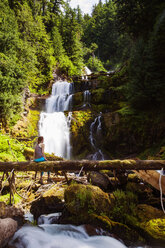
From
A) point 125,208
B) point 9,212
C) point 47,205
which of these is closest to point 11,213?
point 9,212

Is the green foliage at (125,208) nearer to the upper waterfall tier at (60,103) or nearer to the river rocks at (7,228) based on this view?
the river rocks at (7,228)

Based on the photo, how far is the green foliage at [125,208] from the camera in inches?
142

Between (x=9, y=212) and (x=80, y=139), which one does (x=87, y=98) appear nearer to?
(x=80, y=139)

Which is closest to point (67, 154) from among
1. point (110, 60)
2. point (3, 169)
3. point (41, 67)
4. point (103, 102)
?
point (103, 102)

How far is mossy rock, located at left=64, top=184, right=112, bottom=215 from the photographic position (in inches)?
148

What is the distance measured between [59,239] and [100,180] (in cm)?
204

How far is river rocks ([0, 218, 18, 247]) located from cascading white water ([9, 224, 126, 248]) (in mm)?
183

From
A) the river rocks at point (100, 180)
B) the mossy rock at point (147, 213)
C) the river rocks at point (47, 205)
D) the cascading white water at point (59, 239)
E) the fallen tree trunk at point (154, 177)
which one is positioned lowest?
the cascading white water at point (59, 239)

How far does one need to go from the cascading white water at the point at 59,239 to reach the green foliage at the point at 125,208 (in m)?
0.50

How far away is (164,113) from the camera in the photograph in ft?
35.2

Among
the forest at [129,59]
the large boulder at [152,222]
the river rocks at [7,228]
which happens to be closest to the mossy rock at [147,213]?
the large boulder at [152,222]

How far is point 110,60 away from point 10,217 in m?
49.9

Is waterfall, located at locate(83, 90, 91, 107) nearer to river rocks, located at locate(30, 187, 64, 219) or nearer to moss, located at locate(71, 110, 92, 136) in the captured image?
moss, located at locate(71, 110, 92, 136)

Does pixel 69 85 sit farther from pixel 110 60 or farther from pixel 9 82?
pixel 110 60
